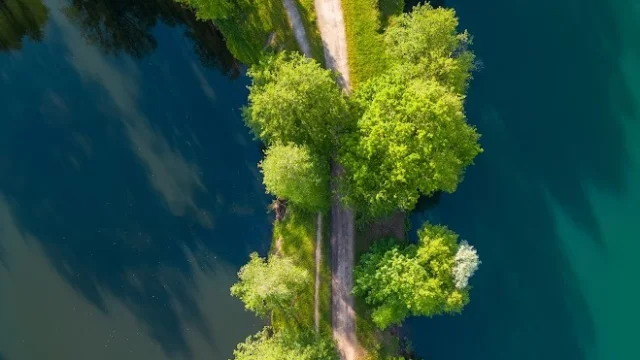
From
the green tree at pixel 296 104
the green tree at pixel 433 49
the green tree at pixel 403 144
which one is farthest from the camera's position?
the green tree at pixel 433 49

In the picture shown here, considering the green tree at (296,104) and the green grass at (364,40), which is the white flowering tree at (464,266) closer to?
the green tree at (296,104)

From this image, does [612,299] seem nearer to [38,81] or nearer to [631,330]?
[631,330]

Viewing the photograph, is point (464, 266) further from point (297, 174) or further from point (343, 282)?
point (297, 174)

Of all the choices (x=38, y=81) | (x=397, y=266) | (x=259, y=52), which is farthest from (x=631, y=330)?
(x=38, y=81)

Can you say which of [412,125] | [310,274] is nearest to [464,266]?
[412,125]

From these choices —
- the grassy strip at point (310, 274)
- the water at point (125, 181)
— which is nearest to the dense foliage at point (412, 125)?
the grassy strip at point (310, 274)

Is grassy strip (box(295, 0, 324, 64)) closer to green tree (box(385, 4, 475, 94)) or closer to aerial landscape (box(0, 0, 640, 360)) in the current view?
aerial landscape (box(0, 0, 640, 360))

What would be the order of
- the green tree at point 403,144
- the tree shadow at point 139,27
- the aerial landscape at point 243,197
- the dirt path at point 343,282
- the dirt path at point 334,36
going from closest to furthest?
the green tree at point 403,144 < the dirt path at point 334,36 < the dirt path at point 343,282 < the aerial landscape at point 243,197 < the tree shadow at point 139,27
